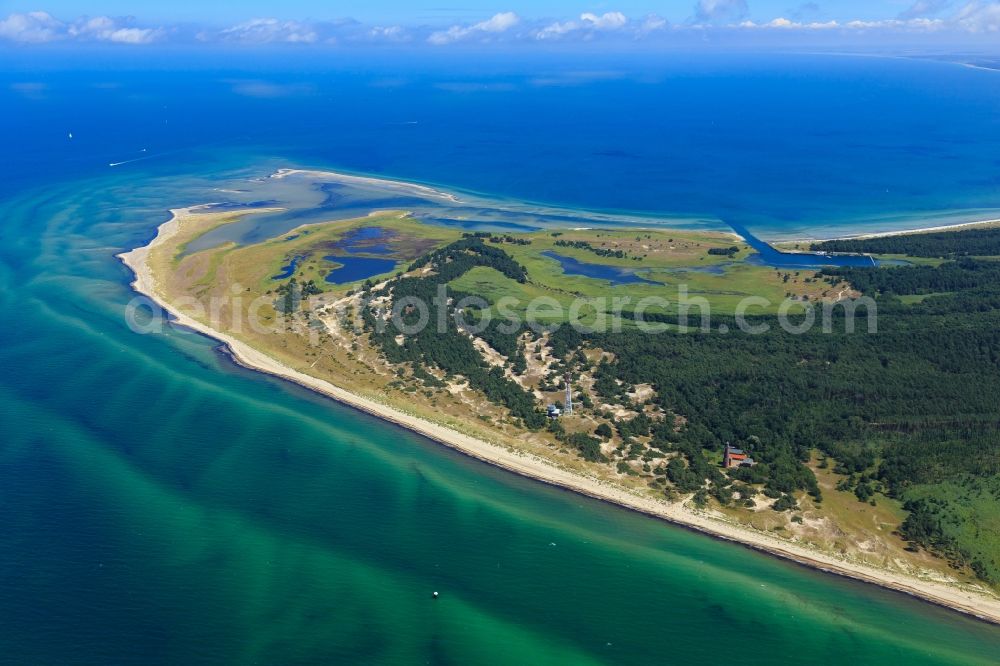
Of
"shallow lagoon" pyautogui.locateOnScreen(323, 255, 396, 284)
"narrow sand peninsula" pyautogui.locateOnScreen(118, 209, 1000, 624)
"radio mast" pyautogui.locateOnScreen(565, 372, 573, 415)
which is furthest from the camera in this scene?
"shallow lagoon" pyautogui.locateOnScreen(323, 255, 396, 284)

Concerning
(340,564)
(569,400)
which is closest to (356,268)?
(569,400)

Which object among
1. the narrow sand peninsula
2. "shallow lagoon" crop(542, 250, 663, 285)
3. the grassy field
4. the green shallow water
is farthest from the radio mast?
"shallow lagoon" crop(542, 250, 663, 285)

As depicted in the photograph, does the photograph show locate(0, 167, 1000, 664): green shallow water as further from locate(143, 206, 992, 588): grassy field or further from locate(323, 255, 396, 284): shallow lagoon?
locate(323, 255, 396, 284): shallow lagoon

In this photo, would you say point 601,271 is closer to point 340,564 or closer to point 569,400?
point 569,400

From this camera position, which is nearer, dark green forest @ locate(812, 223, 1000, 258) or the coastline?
dark green forest @ locate(812, 223, 1000, 258)

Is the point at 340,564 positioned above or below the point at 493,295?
below
